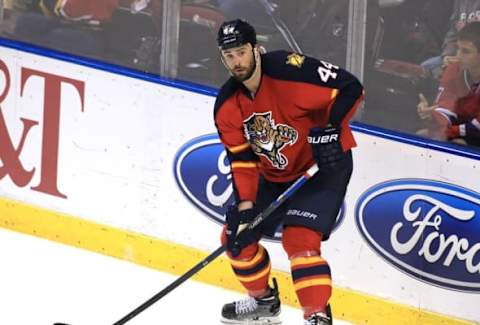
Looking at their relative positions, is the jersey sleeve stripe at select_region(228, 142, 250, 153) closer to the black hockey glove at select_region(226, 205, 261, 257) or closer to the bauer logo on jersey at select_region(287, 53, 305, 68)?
Result: the black hockey glove at select_region(226, 205, 261, 257)

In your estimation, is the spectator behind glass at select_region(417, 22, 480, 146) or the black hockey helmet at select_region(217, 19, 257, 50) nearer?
the black hockey helmet at select_region(217, 19, 257, 50)

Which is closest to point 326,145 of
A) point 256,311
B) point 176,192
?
point 256,311

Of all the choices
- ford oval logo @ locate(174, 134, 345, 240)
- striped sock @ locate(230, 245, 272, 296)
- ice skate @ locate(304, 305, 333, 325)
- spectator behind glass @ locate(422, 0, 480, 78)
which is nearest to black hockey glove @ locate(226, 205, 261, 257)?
striped sock @ locate(230, 245, 272, 296)

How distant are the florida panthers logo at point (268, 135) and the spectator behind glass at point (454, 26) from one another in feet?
2.19

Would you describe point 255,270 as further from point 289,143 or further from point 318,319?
point 289,143

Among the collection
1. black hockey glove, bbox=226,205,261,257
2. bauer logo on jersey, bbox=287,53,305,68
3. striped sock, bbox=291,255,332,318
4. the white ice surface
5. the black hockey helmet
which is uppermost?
the black hockey helmet

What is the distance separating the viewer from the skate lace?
16.4 ft

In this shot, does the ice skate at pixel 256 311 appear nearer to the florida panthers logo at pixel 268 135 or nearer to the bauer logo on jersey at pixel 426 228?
the bauer logo on jersey at pixel 426 228

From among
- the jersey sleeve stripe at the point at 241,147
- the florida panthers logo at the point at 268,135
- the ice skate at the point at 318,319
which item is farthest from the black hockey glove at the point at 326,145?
the ice skate at the point at 318,319

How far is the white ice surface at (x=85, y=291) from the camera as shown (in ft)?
16.6

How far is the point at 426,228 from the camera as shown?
193 inches

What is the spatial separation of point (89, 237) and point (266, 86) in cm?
161

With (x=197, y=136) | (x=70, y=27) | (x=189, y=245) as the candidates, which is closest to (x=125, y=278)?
(x=189, y=245)

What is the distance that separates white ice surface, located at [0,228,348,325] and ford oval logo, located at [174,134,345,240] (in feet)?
1.06
